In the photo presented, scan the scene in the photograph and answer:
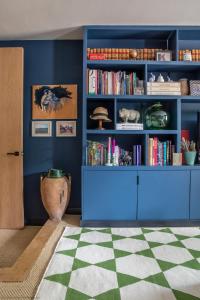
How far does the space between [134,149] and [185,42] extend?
1.51m

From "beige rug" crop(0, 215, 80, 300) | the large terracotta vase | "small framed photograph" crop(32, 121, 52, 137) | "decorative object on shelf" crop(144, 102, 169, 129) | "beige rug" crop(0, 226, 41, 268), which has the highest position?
"decorative object on shelf" crop(144, 102, 169, 129)

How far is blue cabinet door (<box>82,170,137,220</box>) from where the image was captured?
90.0 inches

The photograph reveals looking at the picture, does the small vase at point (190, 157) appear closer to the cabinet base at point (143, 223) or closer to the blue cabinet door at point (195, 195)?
the blue cabinet door at point (195, 195)

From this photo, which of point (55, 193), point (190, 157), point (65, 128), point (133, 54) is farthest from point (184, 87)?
point (55, 193)

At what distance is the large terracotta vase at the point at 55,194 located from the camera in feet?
7.66

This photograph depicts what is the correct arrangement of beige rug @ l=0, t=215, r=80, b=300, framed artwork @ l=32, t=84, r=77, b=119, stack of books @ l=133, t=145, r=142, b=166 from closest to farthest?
beige rug @ l=0, t=215, r=80, b=300, stack of books @ l=133, t=145, r=142, b=166, framed artwork @ l=32, t=84, r=77, b=119

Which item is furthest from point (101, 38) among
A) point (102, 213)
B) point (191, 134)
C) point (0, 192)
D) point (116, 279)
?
point (116, 279)

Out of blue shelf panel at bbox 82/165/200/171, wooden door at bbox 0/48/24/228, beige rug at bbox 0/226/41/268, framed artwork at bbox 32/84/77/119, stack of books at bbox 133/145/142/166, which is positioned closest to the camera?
beige rug at bbox 0/226/41/268

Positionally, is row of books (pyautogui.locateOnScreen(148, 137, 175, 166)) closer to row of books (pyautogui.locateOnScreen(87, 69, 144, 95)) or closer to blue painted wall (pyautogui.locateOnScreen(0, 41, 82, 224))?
row of books (pyautogui.locateOnScreen(87, 69, 144, 95))

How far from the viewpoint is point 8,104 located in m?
2.51

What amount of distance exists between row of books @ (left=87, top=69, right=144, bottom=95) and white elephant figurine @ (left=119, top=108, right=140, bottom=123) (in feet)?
0.67

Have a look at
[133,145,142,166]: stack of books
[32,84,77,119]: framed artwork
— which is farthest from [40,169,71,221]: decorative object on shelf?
[133,145,142,166]: stack of books

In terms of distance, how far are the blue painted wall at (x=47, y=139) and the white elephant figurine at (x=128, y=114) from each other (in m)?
0.58

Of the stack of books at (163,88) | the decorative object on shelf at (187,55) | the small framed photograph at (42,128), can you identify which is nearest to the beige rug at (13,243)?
the small framed photograph at (42,128)
